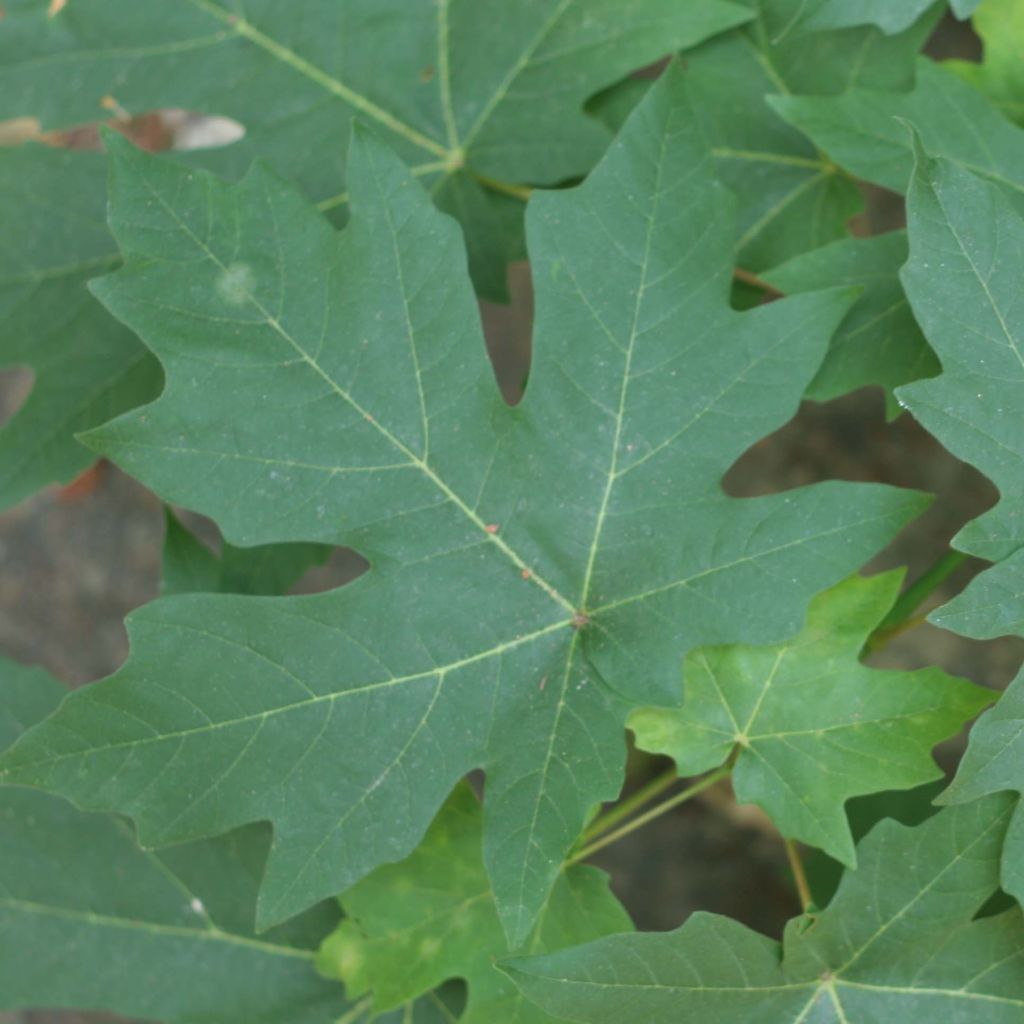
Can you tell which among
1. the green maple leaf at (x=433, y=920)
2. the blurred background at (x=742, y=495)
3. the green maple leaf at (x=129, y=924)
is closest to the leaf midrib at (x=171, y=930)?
the green maple leaf at (x=129, y=924)

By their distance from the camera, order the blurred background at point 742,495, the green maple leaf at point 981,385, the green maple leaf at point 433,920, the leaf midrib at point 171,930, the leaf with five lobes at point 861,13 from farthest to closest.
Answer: the blurred background at point 742,495
the leaf midrib at point 171,930
the green maple leaf at point 433,920
the leaf with five lobes at point 861,13
the green maple leaf at point 981,385

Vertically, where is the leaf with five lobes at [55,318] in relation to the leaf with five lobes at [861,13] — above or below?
below

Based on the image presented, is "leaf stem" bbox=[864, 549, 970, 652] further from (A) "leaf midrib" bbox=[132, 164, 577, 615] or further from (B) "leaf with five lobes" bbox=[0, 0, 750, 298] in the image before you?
(B) "leaf with five lobes" bbox=[0, 0, 750, 298]

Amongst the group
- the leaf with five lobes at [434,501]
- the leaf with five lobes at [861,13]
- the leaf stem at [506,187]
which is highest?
the leaf with five lobes at [861,13]

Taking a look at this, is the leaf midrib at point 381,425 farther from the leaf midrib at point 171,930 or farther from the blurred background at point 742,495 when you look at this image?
the blurred background at point 742,495

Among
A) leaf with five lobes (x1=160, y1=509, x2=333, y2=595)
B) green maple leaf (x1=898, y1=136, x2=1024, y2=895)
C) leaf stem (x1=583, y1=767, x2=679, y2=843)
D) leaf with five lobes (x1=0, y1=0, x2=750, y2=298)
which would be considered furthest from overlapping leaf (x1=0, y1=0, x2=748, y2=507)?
leaf stem (x1=583, y1=767, x2=679, y2=843)

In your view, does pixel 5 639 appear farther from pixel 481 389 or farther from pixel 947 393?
pixel 947 393

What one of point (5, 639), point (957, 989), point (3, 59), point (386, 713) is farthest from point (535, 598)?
point (5, 639)
